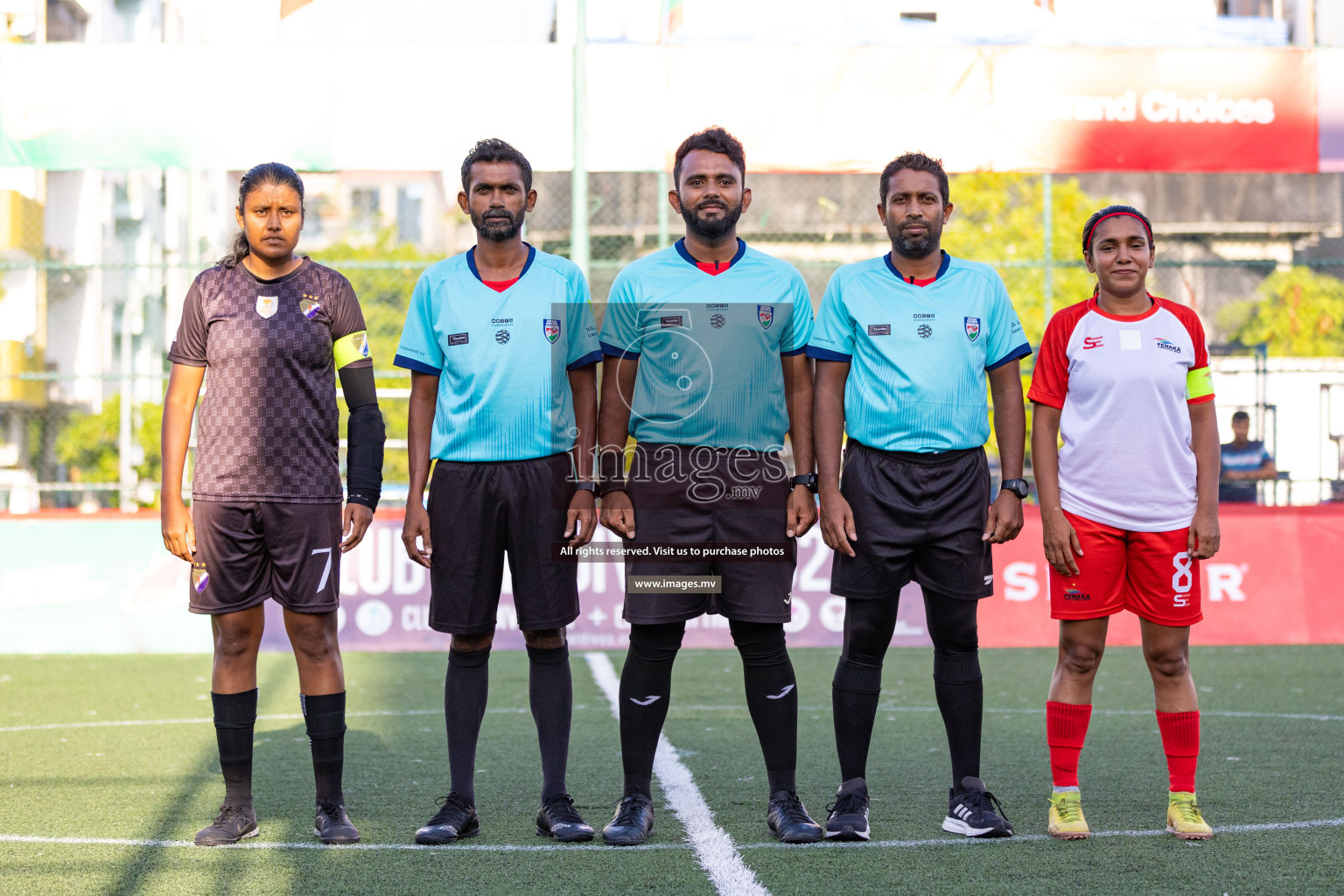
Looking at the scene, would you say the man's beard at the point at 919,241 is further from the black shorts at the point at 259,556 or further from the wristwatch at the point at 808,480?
the black shorts at the point at 259,556

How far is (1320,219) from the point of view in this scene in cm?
3036

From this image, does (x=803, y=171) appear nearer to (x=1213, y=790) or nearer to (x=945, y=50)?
(x=945, y=50)

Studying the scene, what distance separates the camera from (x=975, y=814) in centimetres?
414

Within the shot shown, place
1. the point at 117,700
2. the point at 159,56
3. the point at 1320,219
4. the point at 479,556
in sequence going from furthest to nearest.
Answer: the point at 1320,219 < the point at 159,56 < the point at 117,700 < the point at 479,556

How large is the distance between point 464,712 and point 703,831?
81 cm

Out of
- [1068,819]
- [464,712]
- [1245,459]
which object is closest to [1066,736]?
[1068,819]

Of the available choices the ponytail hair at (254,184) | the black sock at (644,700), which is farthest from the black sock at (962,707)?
the ponytail hair at (254,184)

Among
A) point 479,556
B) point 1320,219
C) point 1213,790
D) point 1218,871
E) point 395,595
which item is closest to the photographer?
point 1218,871

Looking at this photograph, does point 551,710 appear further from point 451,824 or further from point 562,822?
point 451,824

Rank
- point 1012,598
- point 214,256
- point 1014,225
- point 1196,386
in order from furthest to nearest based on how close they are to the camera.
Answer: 1. point 1014,225
2. point 214,256
3. point 1012,598
4. point 1196,386

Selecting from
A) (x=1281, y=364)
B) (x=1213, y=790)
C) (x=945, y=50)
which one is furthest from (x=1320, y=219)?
(x=1213, y=790)

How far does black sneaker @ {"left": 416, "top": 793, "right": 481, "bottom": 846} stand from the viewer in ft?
13.3

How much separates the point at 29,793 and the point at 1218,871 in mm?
3862

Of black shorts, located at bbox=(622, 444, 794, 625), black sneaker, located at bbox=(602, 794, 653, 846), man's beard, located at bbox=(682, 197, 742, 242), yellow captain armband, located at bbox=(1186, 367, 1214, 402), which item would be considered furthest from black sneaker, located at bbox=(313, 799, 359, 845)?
yellow captain armband, located at bbox=(1186, 367, 1214, 402)
